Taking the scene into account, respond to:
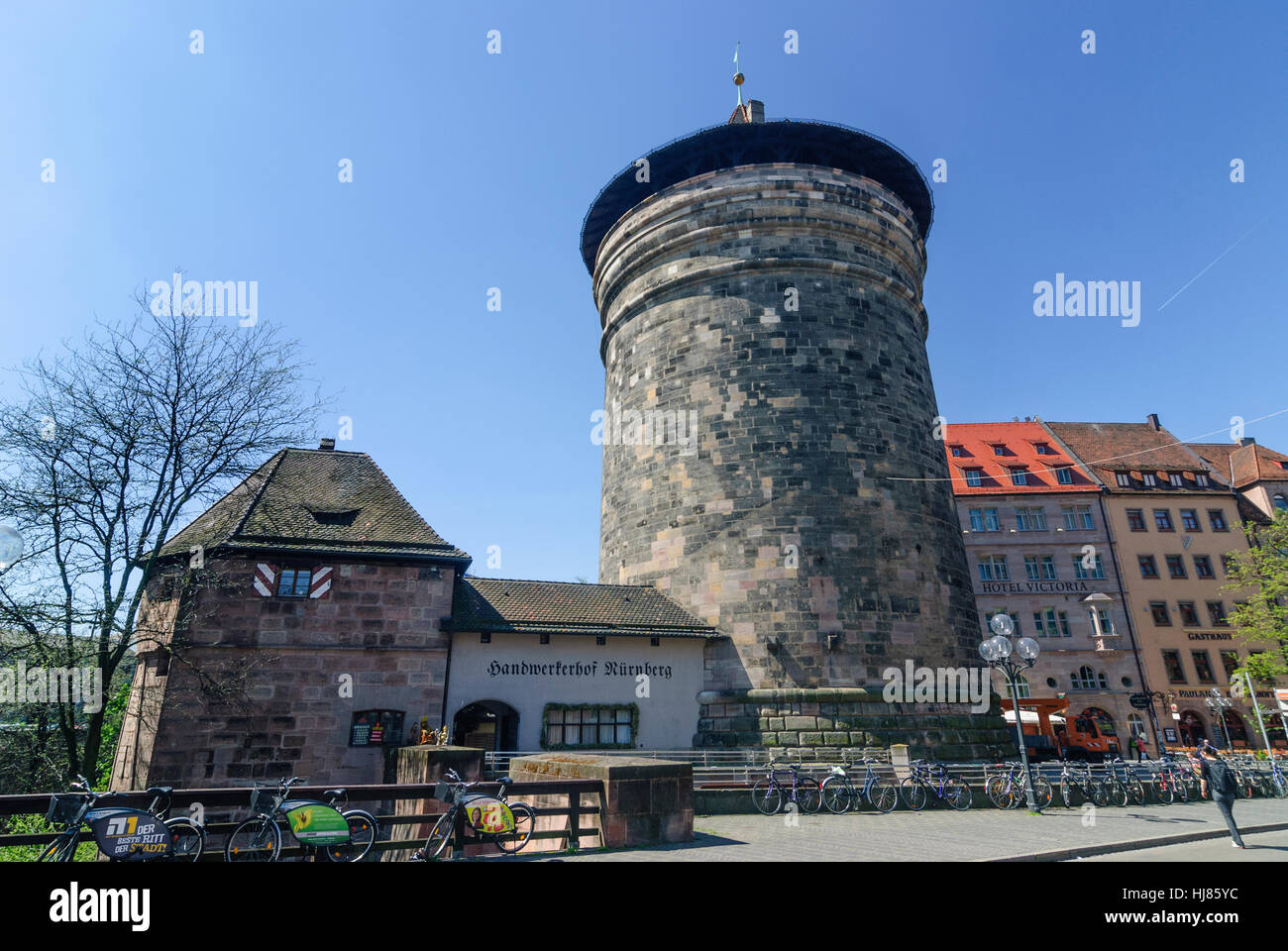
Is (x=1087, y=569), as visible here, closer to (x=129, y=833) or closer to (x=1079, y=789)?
(x=1079, y=789)

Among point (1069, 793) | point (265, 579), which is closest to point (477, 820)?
point (265, 579)

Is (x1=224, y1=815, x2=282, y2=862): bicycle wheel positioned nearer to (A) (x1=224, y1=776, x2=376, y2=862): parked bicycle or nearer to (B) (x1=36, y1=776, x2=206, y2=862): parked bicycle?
(A) (x1=224, y1=776, x2=376, y2=862): parked bicycle

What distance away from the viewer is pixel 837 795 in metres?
12.4

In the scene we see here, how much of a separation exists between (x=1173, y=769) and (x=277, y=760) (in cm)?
1939

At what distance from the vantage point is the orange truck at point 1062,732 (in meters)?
24.4

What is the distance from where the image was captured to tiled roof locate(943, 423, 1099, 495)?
35750 millimetres

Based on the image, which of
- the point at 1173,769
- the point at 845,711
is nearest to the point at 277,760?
the point at 845,711

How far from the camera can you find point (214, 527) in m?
15.9

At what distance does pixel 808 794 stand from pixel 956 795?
2.94 metres

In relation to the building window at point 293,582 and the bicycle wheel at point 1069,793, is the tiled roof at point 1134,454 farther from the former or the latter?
the building window at point 293,582

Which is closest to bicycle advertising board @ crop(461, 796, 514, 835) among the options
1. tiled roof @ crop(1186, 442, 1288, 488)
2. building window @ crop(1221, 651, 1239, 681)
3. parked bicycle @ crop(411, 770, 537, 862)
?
parked bicycle @ crop(411, 770, 537, 862)

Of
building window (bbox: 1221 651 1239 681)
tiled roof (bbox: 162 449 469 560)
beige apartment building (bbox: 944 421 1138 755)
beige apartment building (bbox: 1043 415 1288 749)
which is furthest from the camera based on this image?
building window (bbox: 1221 651 1239 681)

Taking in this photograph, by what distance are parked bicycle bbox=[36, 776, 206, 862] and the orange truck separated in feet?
81.4
